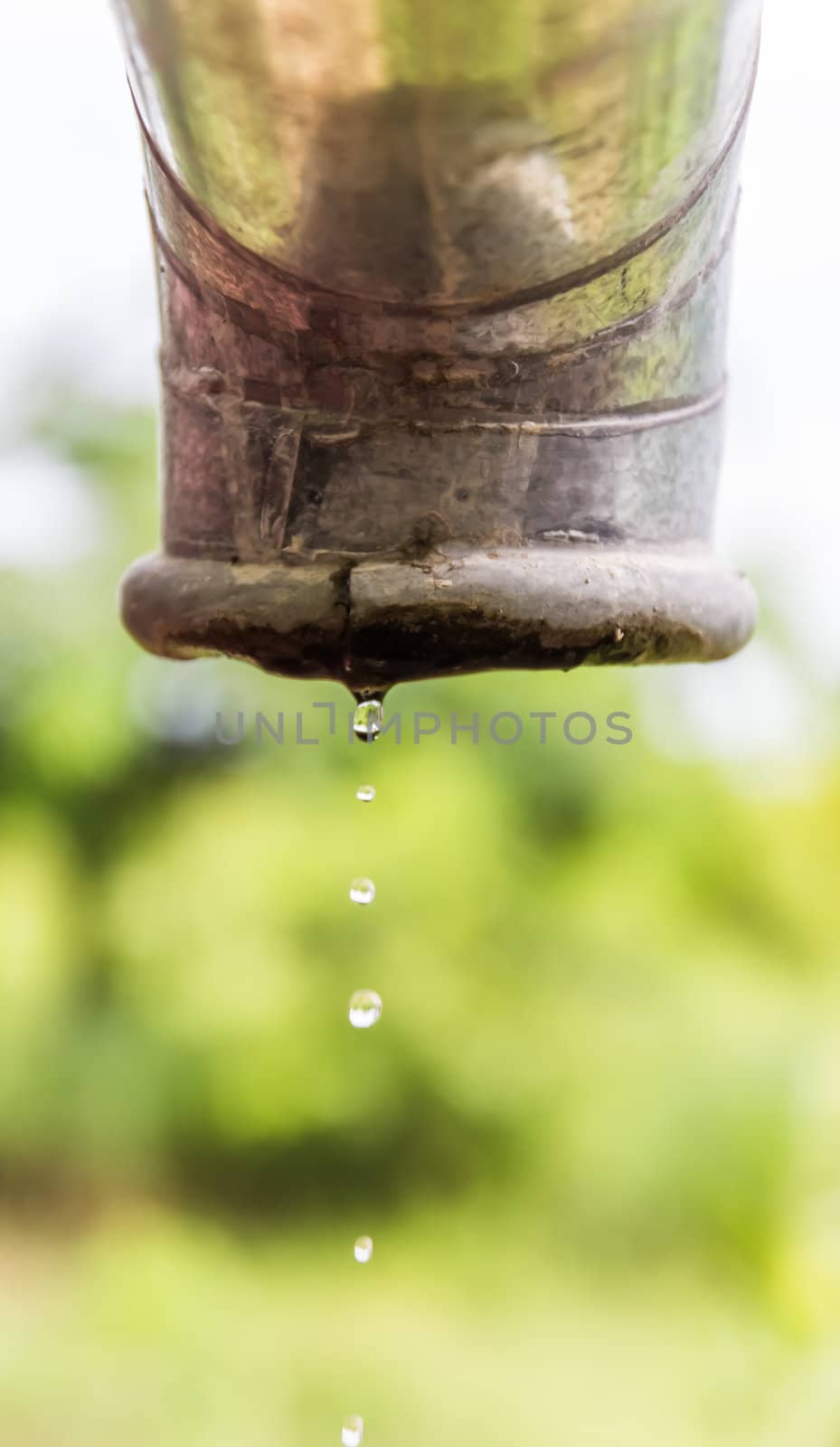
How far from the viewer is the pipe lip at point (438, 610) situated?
0.75 metres

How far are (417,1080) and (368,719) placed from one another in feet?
9.01

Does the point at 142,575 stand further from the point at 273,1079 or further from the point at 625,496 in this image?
Result: the point at 273,1079

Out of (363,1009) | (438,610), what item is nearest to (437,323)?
(438,610)

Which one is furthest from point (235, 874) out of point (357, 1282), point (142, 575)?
point (142, 575)

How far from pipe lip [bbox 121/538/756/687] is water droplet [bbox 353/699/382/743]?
6 centimetres

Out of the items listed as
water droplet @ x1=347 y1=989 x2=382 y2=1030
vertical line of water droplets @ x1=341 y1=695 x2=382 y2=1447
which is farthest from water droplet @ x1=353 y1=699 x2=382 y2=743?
water droplet @ x1=347 y1=989 x2=382 y2=1030

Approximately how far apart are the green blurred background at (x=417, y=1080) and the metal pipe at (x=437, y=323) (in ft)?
8.95

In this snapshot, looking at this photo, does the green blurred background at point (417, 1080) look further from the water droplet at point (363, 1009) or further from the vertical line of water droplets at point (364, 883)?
the water droplet at point (363, 1009)

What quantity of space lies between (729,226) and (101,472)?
3585mm

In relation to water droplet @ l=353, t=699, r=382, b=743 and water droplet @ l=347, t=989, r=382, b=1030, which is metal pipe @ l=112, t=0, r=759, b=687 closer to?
water droplet @ l=353, t=699, r=382, b=743

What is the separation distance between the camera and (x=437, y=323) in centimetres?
75

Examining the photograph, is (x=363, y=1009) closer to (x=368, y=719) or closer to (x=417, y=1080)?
(x=368, y=719)

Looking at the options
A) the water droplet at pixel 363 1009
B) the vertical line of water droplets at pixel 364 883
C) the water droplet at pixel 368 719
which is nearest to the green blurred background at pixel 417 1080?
the vertical line of water droplets at pixel 364 883

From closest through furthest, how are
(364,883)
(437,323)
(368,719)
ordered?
(437,323) → (368,719) → (364,883)
